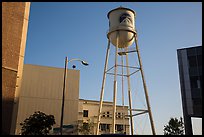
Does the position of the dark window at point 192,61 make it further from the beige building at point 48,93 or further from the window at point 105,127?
the window at point 105,127

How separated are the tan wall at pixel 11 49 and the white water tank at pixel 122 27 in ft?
31.0

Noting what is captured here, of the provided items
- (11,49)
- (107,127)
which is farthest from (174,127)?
(11,49)

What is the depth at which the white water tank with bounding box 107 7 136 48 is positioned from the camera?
27.1 metres

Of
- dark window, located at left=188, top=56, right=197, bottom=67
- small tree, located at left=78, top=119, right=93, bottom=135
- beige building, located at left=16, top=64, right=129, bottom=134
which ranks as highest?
dark window, located at left=188, top=56, right=197, bottom=67

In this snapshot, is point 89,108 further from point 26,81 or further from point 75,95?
point 26,81

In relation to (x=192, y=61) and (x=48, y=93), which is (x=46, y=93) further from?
(x=192, y=61)

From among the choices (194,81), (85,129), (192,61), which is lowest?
(85,129)

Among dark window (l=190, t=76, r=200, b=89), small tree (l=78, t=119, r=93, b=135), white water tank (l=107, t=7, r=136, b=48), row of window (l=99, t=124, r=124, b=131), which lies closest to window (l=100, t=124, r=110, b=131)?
row of window (l=99, t=124, r=124, b=131)

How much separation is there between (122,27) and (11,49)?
1180cm

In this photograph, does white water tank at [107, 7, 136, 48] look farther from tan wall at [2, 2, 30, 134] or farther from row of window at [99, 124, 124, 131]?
row of window at [99, 124, 124, 131]

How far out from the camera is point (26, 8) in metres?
24.3

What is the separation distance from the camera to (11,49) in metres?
21.6

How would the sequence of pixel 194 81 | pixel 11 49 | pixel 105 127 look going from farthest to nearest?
pixel 105 127 < pixel 194 81 < pixel 11 49

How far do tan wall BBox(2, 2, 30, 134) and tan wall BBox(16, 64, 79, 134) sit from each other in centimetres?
1515
